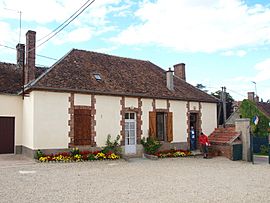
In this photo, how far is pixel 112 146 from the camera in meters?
13.2

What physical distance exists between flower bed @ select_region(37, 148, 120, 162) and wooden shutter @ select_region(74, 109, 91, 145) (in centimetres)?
48

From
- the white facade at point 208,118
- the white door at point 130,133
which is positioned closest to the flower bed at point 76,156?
the white door at point 130,133

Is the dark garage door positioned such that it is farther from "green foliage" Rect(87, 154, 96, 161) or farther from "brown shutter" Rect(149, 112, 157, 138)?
"brown shutter" Rect(149, 112, 157, 138)

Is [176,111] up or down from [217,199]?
up

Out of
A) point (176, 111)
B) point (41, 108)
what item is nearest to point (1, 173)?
point (41, 108)

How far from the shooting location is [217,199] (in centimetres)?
610

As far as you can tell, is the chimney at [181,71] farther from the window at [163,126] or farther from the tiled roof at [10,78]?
the tiled roof at [10,78]

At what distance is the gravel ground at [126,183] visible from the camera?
20.4 ft

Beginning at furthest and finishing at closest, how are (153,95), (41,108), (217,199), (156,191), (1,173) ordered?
(153,95) < (41,108) < (1,173) < (156,191) < (217,199)

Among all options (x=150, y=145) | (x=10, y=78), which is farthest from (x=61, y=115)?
(x=10, y=78)

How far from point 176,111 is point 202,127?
2.35 metres

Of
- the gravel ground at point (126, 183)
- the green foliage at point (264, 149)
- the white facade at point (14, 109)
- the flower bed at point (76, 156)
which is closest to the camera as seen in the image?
the gravel ground at point (126, 183)

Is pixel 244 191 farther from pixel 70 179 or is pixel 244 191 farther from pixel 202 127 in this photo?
pixel 202 127

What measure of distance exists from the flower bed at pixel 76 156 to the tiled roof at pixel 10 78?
423 cm
